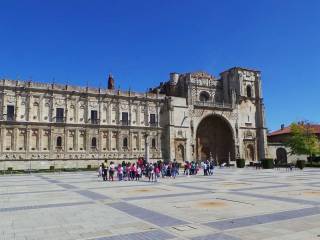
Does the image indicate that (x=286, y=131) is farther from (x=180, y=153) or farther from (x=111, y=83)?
(x=111, y=83)

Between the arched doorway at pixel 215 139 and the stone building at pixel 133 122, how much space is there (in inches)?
7.9

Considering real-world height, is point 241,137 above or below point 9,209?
above

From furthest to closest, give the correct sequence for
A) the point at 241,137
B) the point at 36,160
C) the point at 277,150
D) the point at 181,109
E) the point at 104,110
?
the point at 277,150 < the point at 241,137 < the point at 181,109 < the point at 104,110 < the point at 36,160

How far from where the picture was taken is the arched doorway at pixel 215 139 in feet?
209

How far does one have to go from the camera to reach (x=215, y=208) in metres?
11.8

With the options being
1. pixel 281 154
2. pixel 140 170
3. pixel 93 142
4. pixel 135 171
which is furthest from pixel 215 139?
pixel 135 171

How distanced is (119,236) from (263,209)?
5.85m

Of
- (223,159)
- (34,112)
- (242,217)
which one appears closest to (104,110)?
(34,112)

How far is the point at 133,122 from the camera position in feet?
182

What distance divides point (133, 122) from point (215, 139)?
760 inches

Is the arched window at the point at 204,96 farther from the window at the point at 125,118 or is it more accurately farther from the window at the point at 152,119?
the window at the point at 125,118

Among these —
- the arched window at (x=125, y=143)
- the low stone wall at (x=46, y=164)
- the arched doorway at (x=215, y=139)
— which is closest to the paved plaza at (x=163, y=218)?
the low stone wall at (x=46, y=164)

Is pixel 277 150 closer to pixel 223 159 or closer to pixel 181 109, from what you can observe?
pixel 223 159

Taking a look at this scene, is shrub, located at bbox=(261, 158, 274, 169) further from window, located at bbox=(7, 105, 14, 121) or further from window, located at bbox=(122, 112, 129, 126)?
window, located at bbox=(7, 105, 14, 121)
